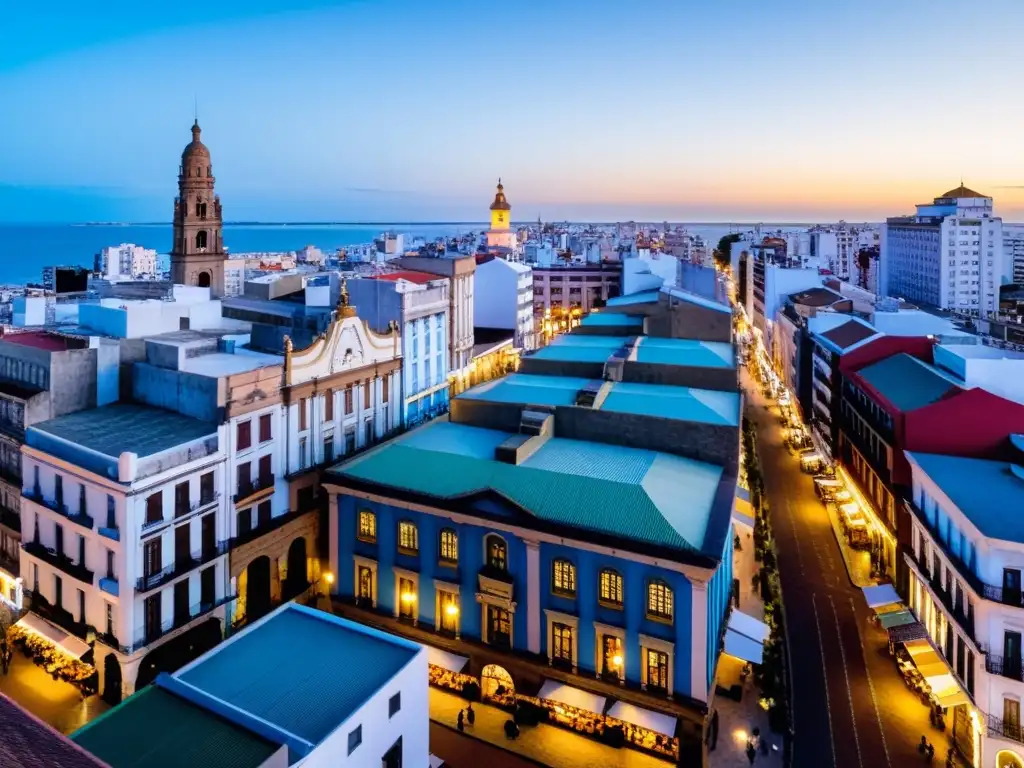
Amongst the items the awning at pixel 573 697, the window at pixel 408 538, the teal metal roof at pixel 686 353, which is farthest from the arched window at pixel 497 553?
the teal metal roof at pixel 686 353

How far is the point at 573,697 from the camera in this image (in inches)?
1097

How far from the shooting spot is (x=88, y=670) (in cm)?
3048

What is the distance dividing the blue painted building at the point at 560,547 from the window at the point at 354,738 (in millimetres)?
10655

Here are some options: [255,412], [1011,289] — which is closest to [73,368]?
[255,412]

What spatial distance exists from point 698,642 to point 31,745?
75.9ft

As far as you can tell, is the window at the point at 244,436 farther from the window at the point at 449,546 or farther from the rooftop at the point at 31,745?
the rooftop at the point at 31,745

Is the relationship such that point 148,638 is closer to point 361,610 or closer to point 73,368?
point 361,610

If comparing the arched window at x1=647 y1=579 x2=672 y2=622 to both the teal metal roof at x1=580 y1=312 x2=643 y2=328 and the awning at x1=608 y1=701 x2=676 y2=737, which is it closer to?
the awning at x1=608 y1=701 x2=676 y2=737

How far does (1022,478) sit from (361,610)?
29.4m

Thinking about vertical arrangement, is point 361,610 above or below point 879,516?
below

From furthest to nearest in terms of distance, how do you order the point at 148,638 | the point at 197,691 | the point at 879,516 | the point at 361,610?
the point at 879,516
the point at 361,610
the point at 148,638
the point at 197,691

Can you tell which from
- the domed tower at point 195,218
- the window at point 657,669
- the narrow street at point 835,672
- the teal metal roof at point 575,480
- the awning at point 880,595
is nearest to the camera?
the window at point 657,669

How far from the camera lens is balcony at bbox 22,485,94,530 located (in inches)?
1179

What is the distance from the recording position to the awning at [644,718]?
2617 centimetres
